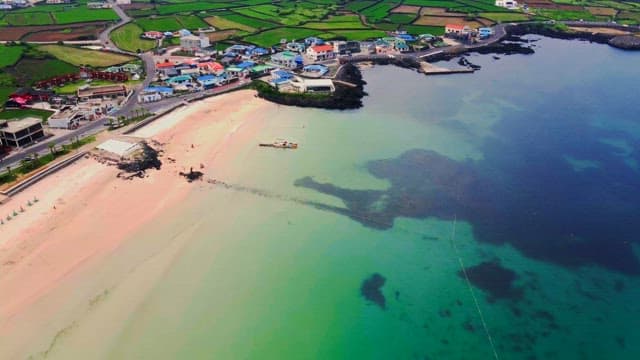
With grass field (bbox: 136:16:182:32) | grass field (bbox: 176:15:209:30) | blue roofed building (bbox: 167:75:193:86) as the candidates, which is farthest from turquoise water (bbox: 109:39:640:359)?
grass field (bbox: 136:16:182:32)

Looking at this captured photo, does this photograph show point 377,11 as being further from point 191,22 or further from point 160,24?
point 160,24

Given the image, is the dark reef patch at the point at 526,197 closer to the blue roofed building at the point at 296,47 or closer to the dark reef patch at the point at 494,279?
the dark reef patch at the point at 494,279

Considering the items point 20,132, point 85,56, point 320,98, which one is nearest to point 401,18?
point 320,98

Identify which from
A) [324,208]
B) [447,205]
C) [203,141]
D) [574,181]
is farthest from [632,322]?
[203,141]

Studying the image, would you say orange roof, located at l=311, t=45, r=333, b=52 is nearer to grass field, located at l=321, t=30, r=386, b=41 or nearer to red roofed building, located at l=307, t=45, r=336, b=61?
red roofed building, located at l=307, t=45, r=336, b=61

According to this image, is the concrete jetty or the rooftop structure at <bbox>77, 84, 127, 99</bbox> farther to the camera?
the concrete jetty

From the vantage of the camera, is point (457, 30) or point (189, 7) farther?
point (189, 7)
